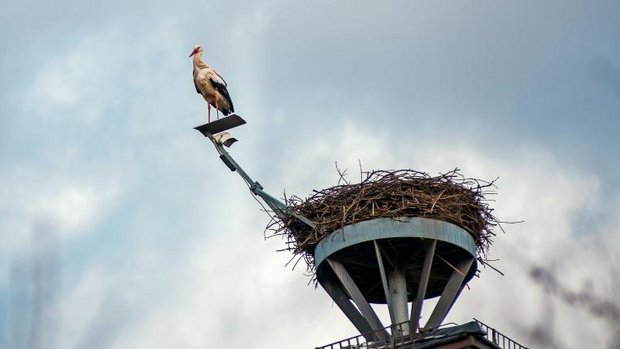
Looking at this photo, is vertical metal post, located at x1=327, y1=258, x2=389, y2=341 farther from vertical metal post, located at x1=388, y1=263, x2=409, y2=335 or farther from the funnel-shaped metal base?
vertical metal post, located at x1=388, y1=263, x2=409, y2=335

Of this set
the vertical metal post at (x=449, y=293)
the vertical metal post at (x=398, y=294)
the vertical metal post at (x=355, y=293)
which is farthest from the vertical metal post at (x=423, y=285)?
the vertical metal post at (x=355, y=293)

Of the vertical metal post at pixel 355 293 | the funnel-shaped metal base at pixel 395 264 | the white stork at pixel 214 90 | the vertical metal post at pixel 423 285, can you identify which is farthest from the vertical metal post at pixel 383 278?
the white stork at pixel 214 90

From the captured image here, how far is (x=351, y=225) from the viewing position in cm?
4997

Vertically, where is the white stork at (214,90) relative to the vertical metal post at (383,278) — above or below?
above

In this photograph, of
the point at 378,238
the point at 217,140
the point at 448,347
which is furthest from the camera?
the point at 217,140

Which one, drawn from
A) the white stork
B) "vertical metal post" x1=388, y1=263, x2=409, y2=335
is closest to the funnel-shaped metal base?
A: "vertical metal post" x1=388, y1=263, x2=409, y2=335

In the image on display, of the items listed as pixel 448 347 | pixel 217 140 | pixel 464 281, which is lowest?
pixel 448 347

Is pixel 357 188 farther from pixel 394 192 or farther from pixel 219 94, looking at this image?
pixel 219 94

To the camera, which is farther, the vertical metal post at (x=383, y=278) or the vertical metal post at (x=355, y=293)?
the vertical metal post at (x=355, y=293)

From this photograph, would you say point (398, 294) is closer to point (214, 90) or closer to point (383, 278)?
point (383, 278)

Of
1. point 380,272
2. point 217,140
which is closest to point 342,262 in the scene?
point 380,272

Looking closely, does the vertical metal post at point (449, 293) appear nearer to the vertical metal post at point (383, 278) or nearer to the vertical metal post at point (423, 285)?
the vertical metal post at point (423, 285)

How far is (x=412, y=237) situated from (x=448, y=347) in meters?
4.60

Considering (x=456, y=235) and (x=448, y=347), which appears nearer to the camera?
(x=448, y=347)
